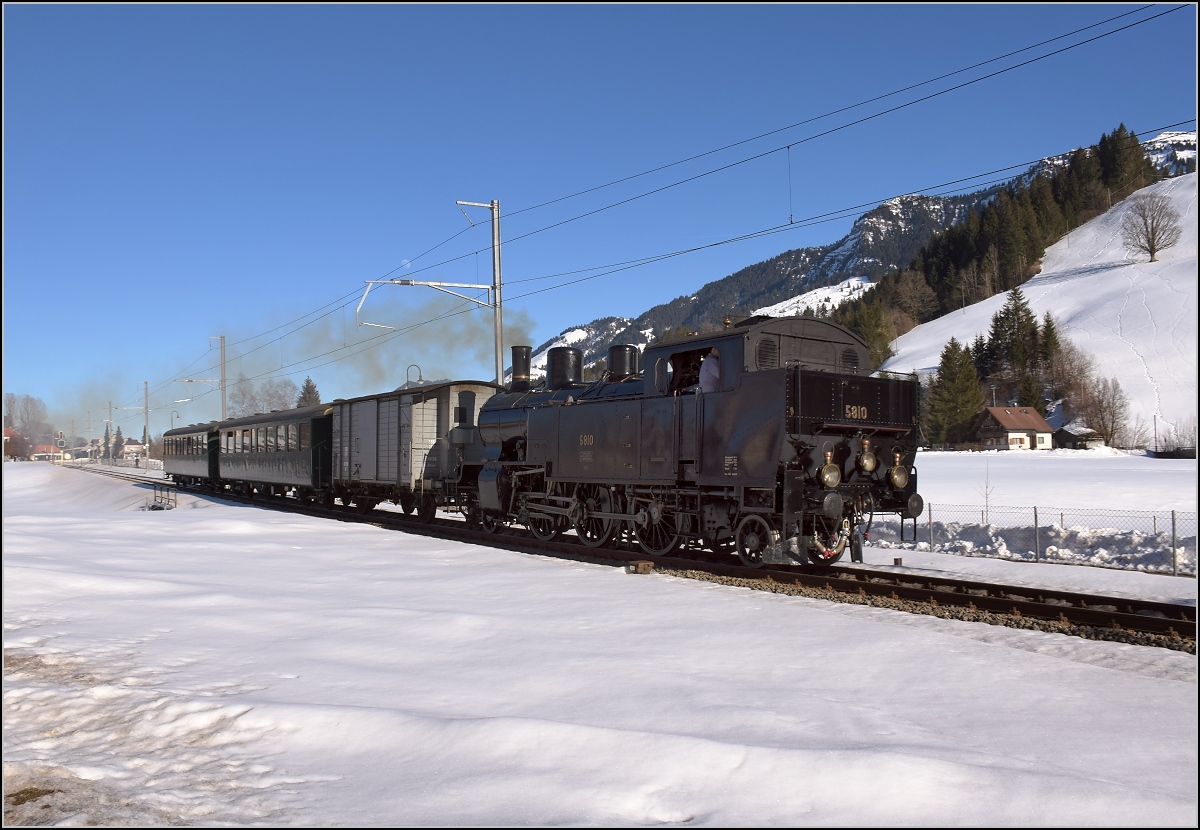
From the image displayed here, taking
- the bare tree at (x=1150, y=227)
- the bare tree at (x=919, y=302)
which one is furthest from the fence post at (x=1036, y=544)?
the bare tree at (x=919, y=302)

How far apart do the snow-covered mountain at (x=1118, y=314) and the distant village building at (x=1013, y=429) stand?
787 centimetres

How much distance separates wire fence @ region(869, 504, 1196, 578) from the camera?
15.3 metres

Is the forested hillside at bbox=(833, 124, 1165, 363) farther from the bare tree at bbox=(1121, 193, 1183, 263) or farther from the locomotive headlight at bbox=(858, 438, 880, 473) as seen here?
the locomotive headlight at bbox=(858, 438, 880, 473)

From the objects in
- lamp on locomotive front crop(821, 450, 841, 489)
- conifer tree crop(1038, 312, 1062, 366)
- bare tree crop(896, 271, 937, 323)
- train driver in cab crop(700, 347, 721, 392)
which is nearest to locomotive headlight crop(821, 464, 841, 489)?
lamp on locomotive front crop(821, 450, 841, 489)

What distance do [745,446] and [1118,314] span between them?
109m

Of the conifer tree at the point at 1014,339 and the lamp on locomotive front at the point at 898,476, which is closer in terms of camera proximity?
the lamp on locomotive front at the point at 898,476

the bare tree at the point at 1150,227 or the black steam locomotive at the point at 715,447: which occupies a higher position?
the bare tree at the point at 1150,227

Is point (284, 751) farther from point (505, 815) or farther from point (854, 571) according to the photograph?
point (854, 571)

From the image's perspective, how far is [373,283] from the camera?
77.6 feet

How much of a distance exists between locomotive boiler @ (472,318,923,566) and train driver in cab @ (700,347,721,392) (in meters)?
0.02

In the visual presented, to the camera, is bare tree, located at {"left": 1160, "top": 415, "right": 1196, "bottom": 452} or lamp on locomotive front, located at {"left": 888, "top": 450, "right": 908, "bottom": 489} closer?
lamp on locomotive front, located at {"left": 888, "top": 450, "right": 908, "bottom": 489}

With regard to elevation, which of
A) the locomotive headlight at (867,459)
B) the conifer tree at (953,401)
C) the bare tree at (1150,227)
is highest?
the bare tree at (1150,227)

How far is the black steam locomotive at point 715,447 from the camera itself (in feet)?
38.1

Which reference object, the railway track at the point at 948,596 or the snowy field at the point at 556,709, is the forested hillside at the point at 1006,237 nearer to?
the railway track at the point at 948,596
